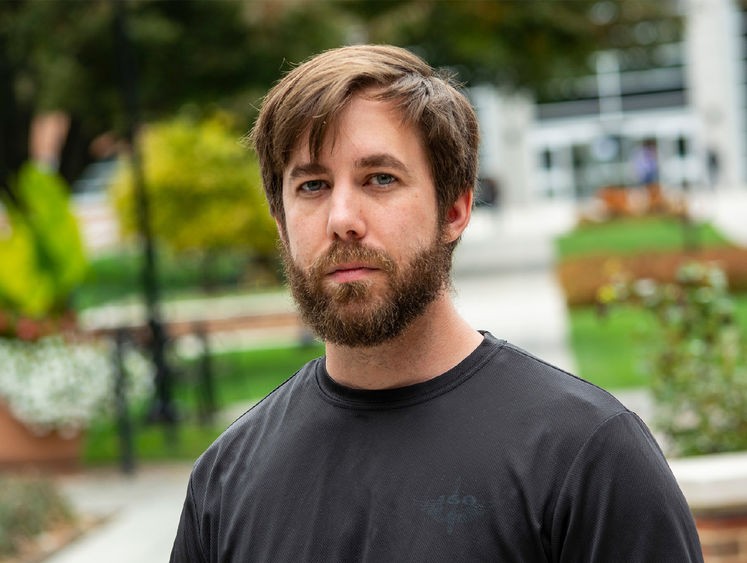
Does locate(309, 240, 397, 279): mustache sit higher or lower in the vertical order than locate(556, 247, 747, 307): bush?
higher

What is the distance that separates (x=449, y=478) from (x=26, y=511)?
592 centimetres

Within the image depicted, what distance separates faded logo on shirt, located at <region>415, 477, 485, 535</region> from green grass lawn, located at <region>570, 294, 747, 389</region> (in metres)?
6.33

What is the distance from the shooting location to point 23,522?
701 centimetres

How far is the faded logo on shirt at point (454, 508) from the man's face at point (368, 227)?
297mm

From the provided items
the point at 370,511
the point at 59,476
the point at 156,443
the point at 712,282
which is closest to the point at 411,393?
the point at 370,511

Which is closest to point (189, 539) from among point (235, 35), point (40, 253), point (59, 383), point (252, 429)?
point (252, 429)

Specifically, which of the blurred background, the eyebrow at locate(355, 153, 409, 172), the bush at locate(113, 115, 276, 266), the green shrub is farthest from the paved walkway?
the green shrub

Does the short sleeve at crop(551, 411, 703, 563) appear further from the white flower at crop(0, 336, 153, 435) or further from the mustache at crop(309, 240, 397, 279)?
the white flower at crop(0, 336, 153, 435)

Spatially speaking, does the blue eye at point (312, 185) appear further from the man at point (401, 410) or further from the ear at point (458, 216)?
the ear at point (458, 216)

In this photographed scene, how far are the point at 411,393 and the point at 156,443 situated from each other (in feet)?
27.0

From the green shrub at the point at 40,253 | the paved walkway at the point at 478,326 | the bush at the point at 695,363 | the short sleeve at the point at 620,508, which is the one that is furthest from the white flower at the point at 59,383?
the short sleeve at the point at 620,508

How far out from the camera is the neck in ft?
6.23

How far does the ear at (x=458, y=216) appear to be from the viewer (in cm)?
199

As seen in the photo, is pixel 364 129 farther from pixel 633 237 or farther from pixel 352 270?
pixel 633 237
